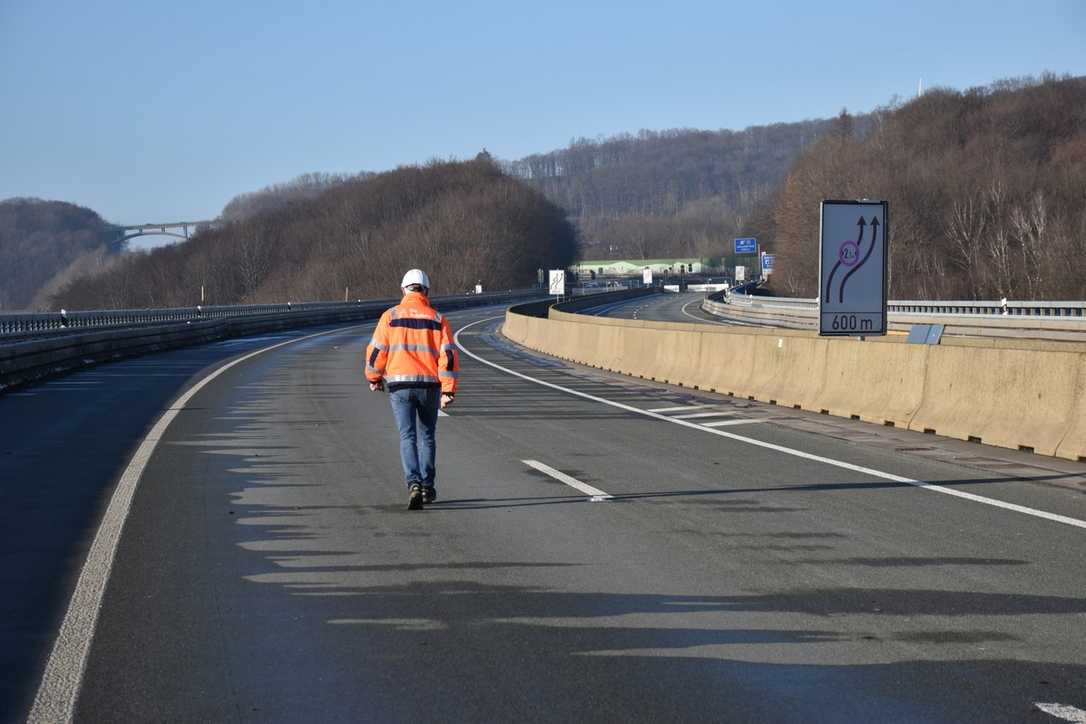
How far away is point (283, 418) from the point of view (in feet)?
53.2

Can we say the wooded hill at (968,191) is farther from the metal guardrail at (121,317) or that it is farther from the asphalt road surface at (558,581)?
the asphalt road surface at (558,581)

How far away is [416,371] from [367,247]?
523ft

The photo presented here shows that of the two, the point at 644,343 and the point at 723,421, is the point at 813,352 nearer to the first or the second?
the point at 723,421

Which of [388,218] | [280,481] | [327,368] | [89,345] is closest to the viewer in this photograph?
[280,481]

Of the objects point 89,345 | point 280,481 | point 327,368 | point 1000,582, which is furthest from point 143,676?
point 89,345

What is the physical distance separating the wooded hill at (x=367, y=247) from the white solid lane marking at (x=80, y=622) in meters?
125

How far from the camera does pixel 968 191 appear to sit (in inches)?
3219

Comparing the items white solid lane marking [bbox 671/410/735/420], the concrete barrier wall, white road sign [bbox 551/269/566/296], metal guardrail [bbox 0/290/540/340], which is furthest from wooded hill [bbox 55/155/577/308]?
white solid lane marking [bbox 671/410/735/420]

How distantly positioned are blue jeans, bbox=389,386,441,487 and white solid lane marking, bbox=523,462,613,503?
1.36 metres

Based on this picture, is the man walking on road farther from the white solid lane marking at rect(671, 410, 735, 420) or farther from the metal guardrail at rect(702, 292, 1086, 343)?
the metal guardrail at rect(702, 292, 1086, 343)

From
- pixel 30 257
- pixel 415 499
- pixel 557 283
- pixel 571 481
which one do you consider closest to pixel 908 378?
pixel 571 481

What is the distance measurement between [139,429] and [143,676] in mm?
10184

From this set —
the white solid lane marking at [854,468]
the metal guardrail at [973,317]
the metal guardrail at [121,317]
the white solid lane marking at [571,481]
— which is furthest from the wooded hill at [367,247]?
the white solid lane marking at [571,481]

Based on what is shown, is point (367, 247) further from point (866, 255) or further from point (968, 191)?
point (866, 255)
